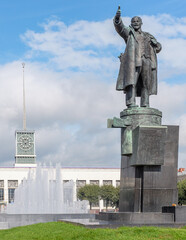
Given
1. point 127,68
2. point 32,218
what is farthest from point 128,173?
point 32,218

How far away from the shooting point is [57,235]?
33.3 feet

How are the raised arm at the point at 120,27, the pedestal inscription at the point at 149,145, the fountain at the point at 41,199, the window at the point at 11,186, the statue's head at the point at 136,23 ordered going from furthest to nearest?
the window at the point at 11,186 → the fountain at the point at 41,199 → the statue's head at the point at 136,23 → the raised arm at the point at 120,27 → the pedestal inscription at the point at 149,145

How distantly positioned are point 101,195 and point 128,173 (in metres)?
58.8

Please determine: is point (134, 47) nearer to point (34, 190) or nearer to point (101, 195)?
point (34, 190)

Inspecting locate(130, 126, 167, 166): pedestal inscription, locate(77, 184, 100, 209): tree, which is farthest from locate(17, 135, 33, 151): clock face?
locate(130, 126, 167, 166): pedestal inscription

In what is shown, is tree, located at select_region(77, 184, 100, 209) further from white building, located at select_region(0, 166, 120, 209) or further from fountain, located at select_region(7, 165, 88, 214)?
fountain, located at select_region(7, 165, 88, 214)

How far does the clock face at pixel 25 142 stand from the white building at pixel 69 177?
185 inches

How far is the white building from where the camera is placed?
77.9 m

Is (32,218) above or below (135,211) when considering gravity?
below

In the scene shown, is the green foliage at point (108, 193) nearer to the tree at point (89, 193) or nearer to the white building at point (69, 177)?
the tree at point (89, 193)

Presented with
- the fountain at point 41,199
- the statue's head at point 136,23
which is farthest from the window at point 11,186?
the statue's head at point 136,23

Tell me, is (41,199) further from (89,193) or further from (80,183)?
(80,183)

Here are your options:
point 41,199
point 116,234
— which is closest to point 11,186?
point 41,199

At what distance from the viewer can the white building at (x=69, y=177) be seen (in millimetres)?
77875
